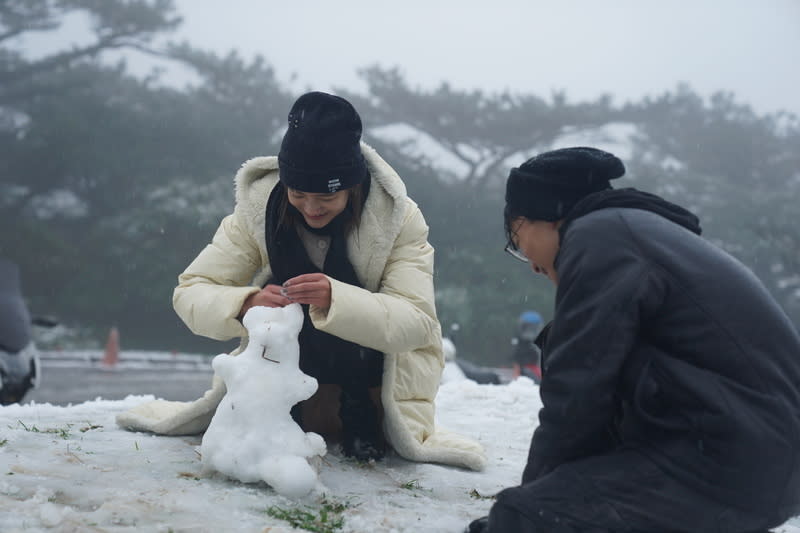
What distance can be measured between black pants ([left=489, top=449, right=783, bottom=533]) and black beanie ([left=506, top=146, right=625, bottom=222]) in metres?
0.70

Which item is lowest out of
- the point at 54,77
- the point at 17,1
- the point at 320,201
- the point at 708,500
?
the point at 708,500

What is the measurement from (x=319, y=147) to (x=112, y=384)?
8841mm

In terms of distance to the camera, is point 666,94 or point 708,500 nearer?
point 708,500

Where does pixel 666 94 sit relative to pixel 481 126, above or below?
above

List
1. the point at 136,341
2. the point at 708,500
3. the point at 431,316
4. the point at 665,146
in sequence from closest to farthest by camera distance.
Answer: the point at 708,500, the point at 431,316, the point at 136,341, the point at 665,146

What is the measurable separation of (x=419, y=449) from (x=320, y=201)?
104 centimetres

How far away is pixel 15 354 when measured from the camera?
647cm

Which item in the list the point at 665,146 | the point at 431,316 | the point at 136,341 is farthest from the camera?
the point at 665,146

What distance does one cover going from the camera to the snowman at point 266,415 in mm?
2564

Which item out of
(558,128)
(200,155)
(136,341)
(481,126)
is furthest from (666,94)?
(136,341)

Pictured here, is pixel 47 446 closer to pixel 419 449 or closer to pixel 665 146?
pixel 419 449

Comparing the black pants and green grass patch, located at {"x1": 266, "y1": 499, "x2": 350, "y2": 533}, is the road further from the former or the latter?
the black pants

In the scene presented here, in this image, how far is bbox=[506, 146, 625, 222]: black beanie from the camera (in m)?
2.32

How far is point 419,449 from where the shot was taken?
10.5 ft
